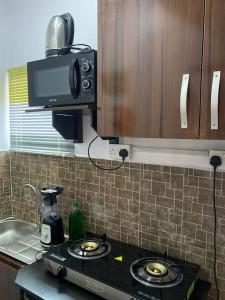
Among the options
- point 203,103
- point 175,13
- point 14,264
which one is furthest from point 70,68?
point 14,264

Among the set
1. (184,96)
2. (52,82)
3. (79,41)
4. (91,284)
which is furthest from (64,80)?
(91,284)

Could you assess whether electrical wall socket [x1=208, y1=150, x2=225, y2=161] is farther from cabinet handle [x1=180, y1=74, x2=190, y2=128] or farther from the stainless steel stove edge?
the stainless steel stove edge

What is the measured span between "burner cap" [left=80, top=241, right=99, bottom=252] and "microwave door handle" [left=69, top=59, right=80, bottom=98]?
80 cm

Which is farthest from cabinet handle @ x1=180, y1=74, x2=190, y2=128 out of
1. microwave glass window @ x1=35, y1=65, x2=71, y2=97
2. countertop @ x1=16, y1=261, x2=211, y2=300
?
countertop @ x1=16, y1=261, x2=211, y2=300

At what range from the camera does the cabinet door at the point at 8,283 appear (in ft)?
4.51

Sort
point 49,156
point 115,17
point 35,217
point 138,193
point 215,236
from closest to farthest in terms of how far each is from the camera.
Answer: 1. point 115,17
2. point 215,236
3. point 138,193
4. point 49,156
5. point 35,217

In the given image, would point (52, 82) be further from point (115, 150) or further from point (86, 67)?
point (115, 150)

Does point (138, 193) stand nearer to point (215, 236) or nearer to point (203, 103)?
point (215, 236)

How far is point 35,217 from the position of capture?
6.32 ft

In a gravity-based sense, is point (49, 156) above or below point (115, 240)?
above

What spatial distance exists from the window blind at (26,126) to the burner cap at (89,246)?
2.10 ft

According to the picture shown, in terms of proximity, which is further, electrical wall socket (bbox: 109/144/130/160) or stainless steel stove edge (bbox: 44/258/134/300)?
electrical wall socket (bbox: 109/144/130/160)

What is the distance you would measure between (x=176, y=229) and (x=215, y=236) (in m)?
0.19

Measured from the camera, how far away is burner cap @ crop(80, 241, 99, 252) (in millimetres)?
1297
